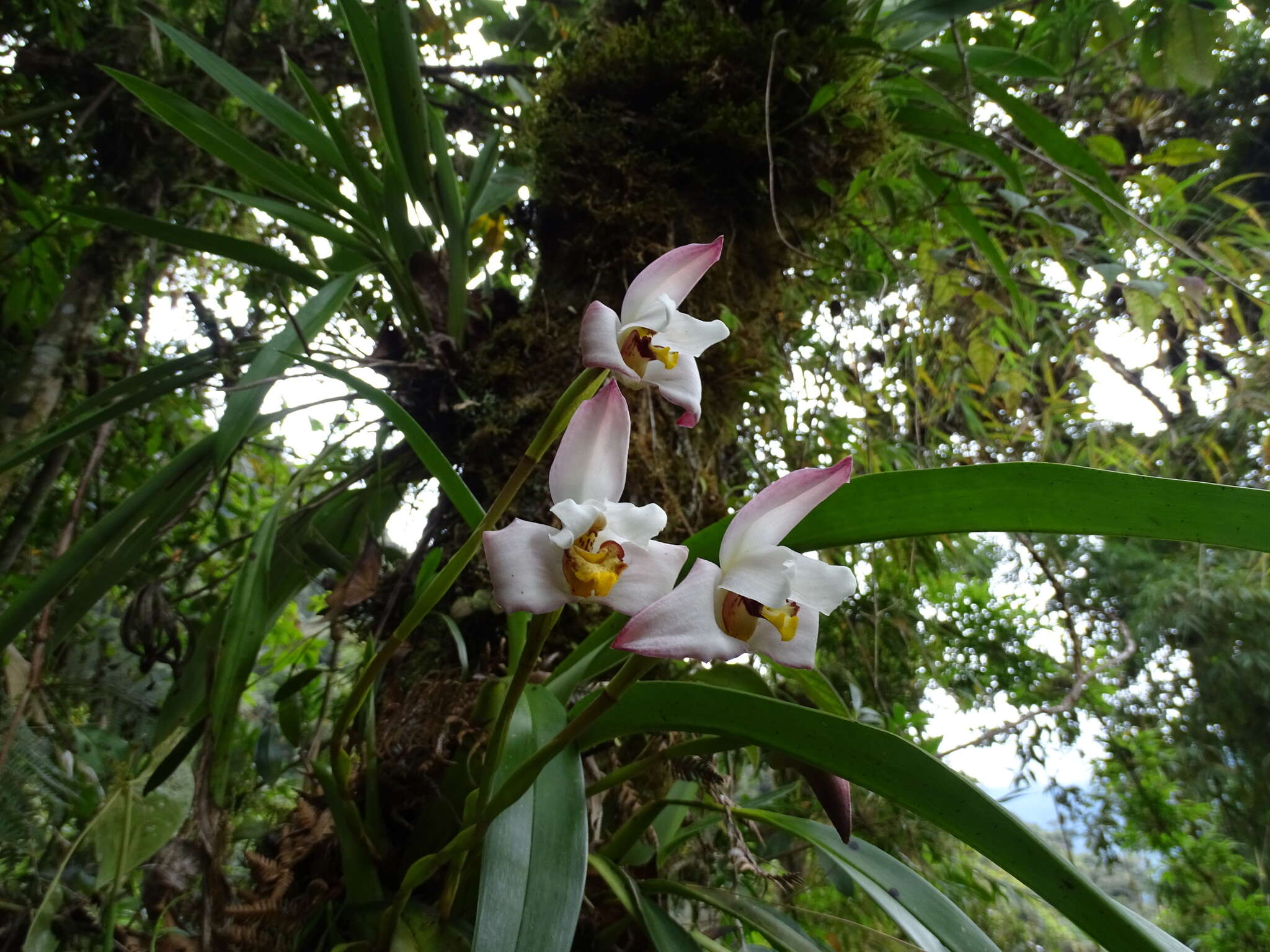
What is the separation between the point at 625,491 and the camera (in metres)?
0.95

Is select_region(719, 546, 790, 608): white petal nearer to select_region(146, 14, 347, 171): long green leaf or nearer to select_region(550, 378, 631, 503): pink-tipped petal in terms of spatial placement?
select_region(550, 378, 631, 503): pink-tipped petal

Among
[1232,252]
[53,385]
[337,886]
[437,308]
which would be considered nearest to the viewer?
[337,886]

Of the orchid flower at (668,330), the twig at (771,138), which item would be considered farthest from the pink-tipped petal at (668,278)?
the twig at (771,138)

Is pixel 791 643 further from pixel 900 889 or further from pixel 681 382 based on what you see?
pixel 900 889

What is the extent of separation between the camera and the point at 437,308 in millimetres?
1075

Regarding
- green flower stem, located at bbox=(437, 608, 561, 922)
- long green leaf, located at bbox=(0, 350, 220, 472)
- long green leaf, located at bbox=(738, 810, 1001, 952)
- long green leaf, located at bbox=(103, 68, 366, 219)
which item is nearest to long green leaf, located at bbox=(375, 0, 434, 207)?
long green leaf, located at bbox=(103, 68, 366, 219)

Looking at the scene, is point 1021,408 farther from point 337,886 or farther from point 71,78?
point 71,78

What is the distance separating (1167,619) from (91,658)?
113 inches

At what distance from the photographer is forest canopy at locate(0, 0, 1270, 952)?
17.5 inches

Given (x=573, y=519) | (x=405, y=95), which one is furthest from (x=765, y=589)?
(x=405, y=95)

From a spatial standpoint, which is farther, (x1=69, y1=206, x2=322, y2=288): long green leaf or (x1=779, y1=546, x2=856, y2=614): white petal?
(x1=69, y1=206, x2=322, y2=288): long green leaf

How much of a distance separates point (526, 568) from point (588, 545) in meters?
0.04

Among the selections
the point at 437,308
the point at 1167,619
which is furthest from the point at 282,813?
the point at 1167,619

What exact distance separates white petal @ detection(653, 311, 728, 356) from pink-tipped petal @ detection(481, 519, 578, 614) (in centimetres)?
14
